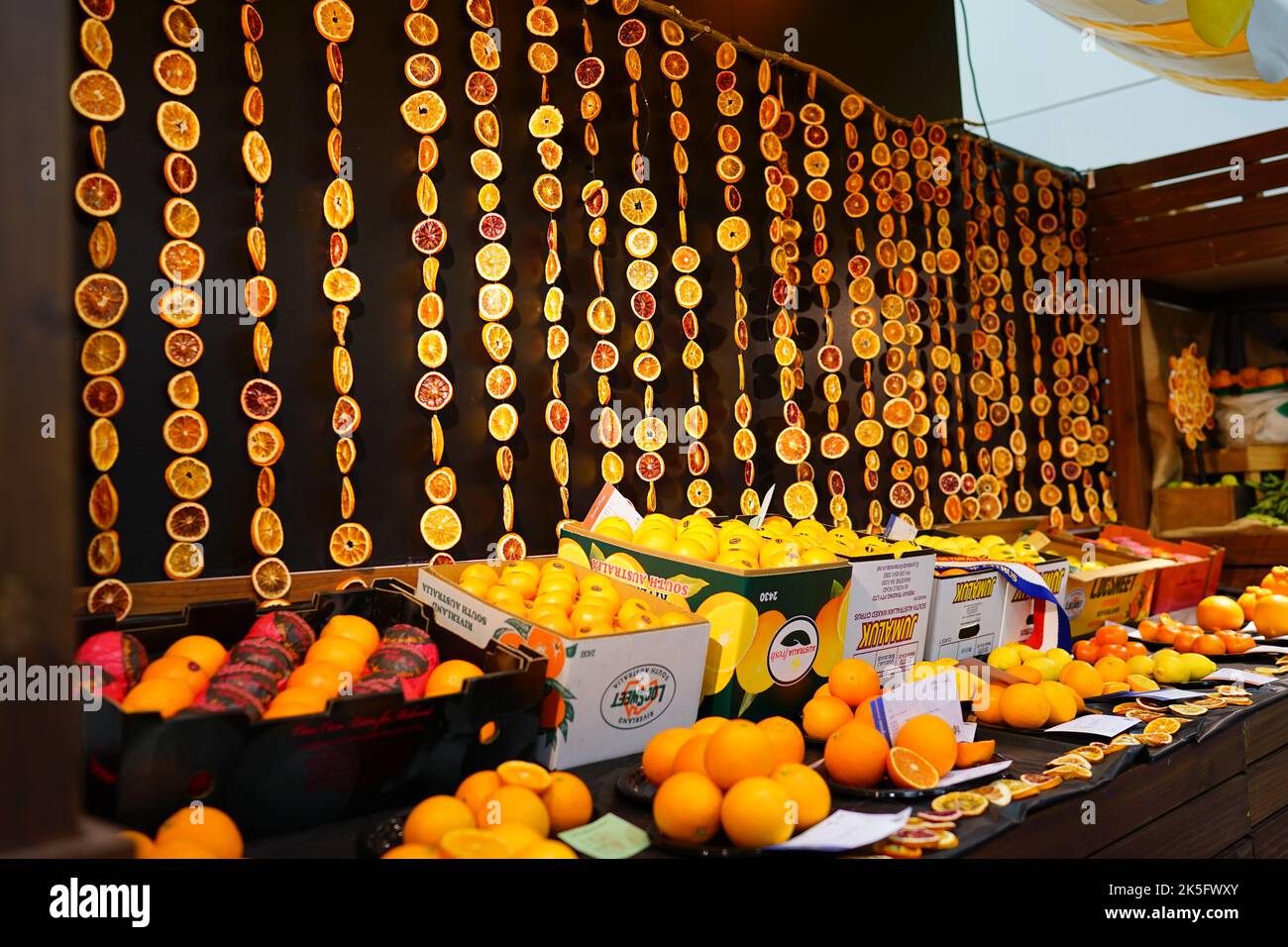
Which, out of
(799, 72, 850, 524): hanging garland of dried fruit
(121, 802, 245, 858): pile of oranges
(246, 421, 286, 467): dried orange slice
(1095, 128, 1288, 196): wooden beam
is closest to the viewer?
(121, 802, 245, 858): pile of oranges

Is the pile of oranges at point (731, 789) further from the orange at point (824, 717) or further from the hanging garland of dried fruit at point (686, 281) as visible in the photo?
the hanging garland of dried fruit at point (686, 281)

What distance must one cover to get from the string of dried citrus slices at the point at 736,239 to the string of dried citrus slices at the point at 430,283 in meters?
1.08

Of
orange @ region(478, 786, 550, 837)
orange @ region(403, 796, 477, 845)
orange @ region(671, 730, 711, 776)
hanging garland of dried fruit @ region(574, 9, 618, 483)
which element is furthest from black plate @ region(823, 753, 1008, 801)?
hanging garland of dried fruit @ region(574, 9, 618, 483)

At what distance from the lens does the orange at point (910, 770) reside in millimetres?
1447

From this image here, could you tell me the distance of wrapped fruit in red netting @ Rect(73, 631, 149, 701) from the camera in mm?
1348

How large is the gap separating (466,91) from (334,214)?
1.96 ft

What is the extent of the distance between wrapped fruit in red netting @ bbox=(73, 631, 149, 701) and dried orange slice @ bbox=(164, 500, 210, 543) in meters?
0.66

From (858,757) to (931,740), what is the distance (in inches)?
5.7

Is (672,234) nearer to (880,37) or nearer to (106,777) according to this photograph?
(880,37)

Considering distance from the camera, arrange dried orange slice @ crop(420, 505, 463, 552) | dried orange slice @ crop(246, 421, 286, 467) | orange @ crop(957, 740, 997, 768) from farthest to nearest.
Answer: dried orange slice @ crop(420, 505, 463, 552) < dried orange slice @ crop(246, 421, 286, 467) < orange @ crop(957, 740, 997, 768)

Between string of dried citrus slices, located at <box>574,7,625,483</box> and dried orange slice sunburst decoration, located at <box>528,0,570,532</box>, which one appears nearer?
dried orange slice sunburst decoration, located at <box>528,0,570,532</box>

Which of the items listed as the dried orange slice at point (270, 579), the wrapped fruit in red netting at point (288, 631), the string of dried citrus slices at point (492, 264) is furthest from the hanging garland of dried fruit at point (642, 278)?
the wrapped fruit in red netting at point (288, 631)

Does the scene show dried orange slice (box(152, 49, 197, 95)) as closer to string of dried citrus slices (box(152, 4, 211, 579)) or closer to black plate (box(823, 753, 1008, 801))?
string of dried citrus slices (box(152, 4, 211, 579))

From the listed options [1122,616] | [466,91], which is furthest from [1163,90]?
[466,91]
